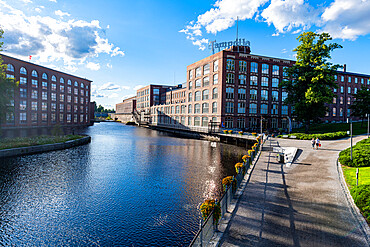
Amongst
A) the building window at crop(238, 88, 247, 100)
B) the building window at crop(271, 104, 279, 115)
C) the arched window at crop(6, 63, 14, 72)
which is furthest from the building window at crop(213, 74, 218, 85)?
the arched window at crop(6, 63, 14, 72)

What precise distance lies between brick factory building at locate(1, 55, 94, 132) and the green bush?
77.4 metres

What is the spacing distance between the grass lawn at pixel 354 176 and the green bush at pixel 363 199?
353 cm

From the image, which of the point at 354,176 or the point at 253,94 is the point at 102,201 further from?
the point at 253,94

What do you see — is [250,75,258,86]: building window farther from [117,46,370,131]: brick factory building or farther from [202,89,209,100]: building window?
[202,89,209,100]: building window

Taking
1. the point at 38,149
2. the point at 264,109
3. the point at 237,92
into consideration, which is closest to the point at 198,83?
the point at 237,92

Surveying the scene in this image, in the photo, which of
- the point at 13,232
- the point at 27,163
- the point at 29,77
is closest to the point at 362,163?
the point at 13,232

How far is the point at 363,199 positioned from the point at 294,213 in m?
3.96

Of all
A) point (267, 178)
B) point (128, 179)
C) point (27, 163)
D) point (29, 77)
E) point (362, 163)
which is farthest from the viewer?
point (29, 77)

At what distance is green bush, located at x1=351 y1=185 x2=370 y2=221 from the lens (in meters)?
11.2

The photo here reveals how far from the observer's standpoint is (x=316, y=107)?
153 ft

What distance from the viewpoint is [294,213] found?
38.8 feet

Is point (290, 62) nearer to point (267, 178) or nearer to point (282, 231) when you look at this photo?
point (267, 178)

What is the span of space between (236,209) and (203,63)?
6625cm

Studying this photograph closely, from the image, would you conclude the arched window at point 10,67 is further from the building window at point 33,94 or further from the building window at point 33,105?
the building window at point 33,105
